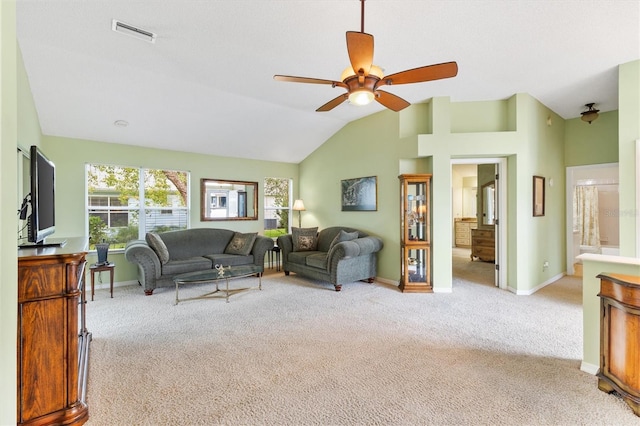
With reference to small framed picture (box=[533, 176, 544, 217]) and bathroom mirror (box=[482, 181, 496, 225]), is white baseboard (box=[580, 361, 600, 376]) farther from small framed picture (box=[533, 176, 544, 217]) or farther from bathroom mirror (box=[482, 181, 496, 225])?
bathroom mirror (box=[482, 181, 496, 225])

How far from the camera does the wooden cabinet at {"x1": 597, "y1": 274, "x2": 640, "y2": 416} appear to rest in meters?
1.94

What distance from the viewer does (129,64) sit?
345 centimetres

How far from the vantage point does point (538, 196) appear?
15.9ft

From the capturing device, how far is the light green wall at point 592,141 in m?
5.24

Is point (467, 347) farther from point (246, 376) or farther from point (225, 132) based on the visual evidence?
→ point (225, 132)

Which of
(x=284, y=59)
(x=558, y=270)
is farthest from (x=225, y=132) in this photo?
(x=558, y=270)

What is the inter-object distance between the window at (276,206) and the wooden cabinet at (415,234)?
10.2 ft

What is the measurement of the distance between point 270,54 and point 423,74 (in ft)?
5.49

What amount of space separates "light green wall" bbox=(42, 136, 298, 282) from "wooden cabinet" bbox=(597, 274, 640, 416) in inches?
225

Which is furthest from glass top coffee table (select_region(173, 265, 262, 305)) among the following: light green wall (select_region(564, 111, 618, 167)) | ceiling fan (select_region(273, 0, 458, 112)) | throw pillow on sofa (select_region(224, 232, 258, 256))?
light green wall (select_region(564, 111, 618, 167))

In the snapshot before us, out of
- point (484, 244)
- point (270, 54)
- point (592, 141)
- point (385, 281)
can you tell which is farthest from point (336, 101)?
point (484, 244)

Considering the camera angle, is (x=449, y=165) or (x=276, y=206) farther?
(x=276, y=206)

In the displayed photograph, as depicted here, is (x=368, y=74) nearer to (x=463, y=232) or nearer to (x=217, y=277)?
(x=217, y=277)

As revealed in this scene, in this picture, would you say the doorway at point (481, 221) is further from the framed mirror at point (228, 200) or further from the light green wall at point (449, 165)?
the framed mirror at point (228, 200)
